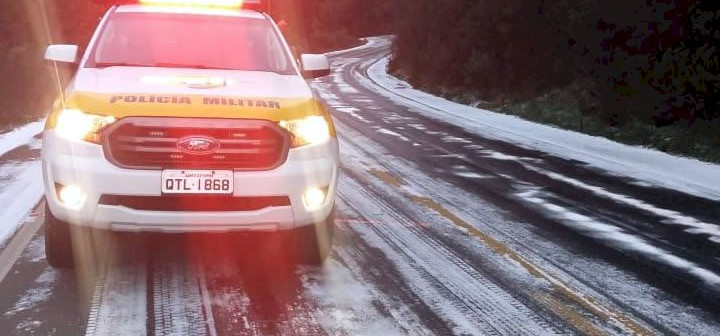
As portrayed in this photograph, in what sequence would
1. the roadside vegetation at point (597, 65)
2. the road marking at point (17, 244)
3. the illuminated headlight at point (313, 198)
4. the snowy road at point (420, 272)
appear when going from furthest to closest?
the roadside vegetation at point (597, 65), the road marking at point (17, 244), the illuminated headlight at point (313, 198), the snowy road at point (420, 272)

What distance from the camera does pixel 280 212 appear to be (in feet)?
16.5

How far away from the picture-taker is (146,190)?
481 cm

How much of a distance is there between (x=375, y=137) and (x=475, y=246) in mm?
7108

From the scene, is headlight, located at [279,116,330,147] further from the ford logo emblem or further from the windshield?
the windshield

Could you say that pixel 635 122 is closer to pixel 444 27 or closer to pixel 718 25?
pixel 718 25

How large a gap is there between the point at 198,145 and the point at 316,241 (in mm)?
1095

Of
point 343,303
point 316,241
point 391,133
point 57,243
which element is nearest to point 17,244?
point 57,243

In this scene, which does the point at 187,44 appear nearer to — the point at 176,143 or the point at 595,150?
the point at 176,143

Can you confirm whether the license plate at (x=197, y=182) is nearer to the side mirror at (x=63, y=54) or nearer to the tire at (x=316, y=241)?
the tire at (x=316, y=241)

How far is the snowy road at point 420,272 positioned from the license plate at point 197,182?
615 mm

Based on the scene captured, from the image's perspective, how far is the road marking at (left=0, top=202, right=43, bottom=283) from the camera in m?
5.35

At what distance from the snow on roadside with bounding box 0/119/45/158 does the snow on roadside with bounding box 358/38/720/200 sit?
24.4 ft

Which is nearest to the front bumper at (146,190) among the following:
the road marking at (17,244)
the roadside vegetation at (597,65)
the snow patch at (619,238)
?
the road marking at (17,244)

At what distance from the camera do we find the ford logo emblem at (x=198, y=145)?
491 cm
